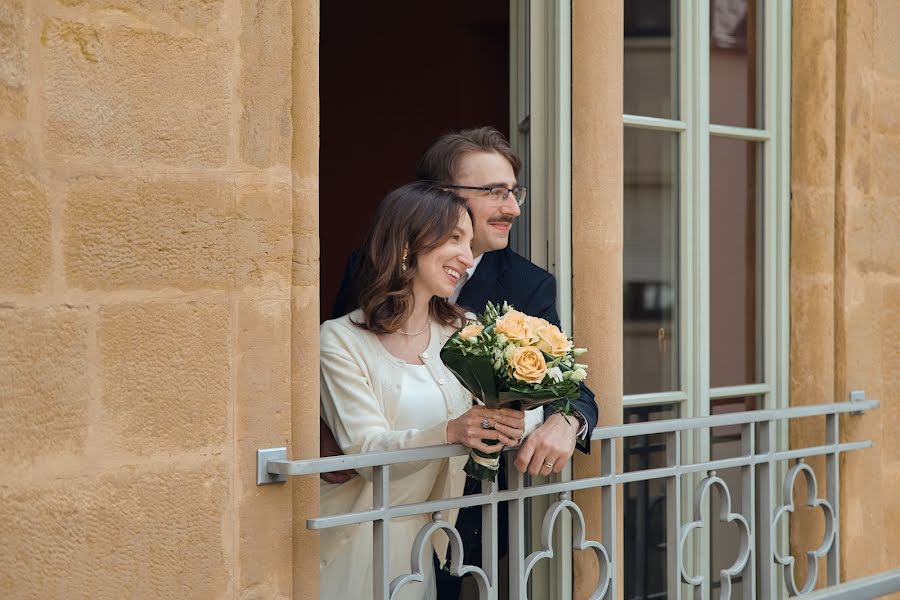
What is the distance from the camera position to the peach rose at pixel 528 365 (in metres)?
2.59

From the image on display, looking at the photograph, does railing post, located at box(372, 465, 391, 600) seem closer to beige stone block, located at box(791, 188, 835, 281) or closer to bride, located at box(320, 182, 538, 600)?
bride, located at box(320, 182, 538, 600)

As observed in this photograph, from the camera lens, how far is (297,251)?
2746 mm

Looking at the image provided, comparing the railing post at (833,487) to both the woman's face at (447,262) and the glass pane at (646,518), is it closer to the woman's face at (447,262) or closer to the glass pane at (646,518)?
the glass pane at (646,518)

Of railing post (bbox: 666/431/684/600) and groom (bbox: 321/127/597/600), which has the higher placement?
groom (bbox: 321/127/597/600)

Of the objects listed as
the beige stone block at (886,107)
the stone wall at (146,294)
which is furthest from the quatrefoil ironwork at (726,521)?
the beige stone block at (886,107)

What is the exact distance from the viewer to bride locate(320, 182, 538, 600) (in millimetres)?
2961

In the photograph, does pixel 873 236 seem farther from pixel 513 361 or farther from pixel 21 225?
pixel 21 225

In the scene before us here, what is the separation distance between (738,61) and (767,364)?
101 centimetres

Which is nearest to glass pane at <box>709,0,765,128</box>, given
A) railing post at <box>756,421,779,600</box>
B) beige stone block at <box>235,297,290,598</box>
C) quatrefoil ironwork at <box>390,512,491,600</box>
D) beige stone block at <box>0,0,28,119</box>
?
railing post at <box>756,421,779,600</box>

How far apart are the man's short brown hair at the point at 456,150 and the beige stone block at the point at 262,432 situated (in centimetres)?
81

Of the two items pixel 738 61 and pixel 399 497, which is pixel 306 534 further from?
pixel 738 61

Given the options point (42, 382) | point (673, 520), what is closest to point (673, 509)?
point (673, 520)

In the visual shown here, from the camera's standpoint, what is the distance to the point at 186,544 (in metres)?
2.55

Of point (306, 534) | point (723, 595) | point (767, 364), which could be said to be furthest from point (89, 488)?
point (767, 364)
